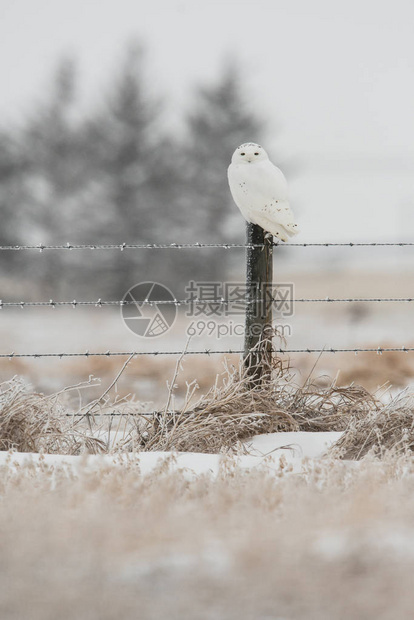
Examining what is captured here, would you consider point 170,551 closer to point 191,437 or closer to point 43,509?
point 43,509

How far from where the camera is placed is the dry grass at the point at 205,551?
55.2 inches

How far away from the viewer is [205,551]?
5.41 feet

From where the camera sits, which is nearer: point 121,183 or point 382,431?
point 382,431

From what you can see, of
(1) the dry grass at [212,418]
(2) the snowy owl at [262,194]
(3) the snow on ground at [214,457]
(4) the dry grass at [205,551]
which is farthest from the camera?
(2) the snowy owl at [262,194]

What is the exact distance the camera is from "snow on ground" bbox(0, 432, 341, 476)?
2.72 m

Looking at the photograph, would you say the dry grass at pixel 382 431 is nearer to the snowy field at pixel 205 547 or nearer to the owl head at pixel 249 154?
the snowy field at pixel 205 547

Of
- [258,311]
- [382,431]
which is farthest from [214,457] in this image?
[258,311]

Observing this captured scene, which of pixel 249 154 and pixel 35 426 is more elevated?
pixel 249 154

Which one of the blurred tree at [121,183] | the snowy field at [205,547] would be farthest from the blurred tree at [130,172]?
the snowy field at [205,547]

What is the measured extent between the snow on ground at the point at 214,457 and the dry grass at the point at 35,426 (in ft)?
1.28

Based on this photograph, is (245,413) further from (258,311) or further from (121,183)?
(121,183)

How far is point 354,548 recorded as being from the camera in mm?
1650

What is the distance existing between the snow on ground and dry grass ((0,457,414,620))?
1.16 feet

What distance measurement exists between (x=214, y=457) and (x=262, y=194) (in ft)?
5.30
